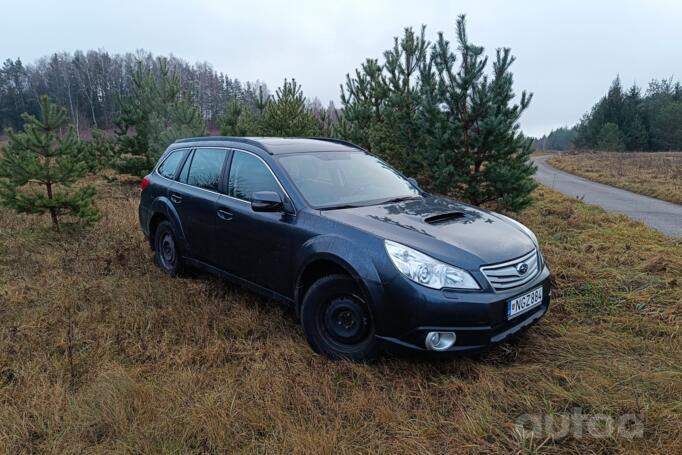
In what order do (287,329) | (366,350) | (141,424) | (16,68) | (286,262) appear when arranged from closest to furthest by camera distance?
(141,424), (366,350), (286,262), (287,329), (16,68)

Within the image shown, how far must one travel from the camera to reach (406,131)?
28.5ft

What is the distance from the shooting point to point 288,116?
12234mm

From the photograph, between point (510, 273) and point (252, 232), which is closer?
point (510, 273)

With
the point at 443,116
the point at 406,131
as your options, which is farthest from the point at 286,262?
the point at 406,131

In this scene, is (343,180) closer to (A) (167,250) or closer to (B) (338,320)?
(B) (338,320)

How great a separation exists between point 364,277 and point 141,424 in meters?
1.62

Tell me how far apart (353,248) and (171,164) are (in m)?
3.20

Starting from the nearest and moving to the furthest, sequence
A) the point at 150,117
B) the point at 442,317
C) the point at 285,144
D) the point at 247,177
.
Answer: the point at 442,317 → the point at 247,177 → the point at 285,144 → the point at 150,117

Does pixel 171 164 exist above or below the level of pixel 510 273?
above

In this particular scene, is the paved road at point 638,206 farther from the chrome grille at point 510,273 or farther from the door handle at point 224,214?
the door handle at point 224,214

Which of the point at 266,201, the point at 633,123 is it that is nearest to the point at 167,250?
the point at 266,201

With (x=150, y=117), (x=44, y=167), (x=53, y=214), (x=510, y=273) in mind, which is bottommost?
(x=53, y=214)

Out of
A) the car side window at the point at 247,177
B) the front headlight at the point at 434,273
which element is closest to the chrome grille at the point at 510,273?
the front headlight at the point at 434,273

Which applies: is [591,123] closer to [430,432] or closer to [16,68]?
[430,432]
